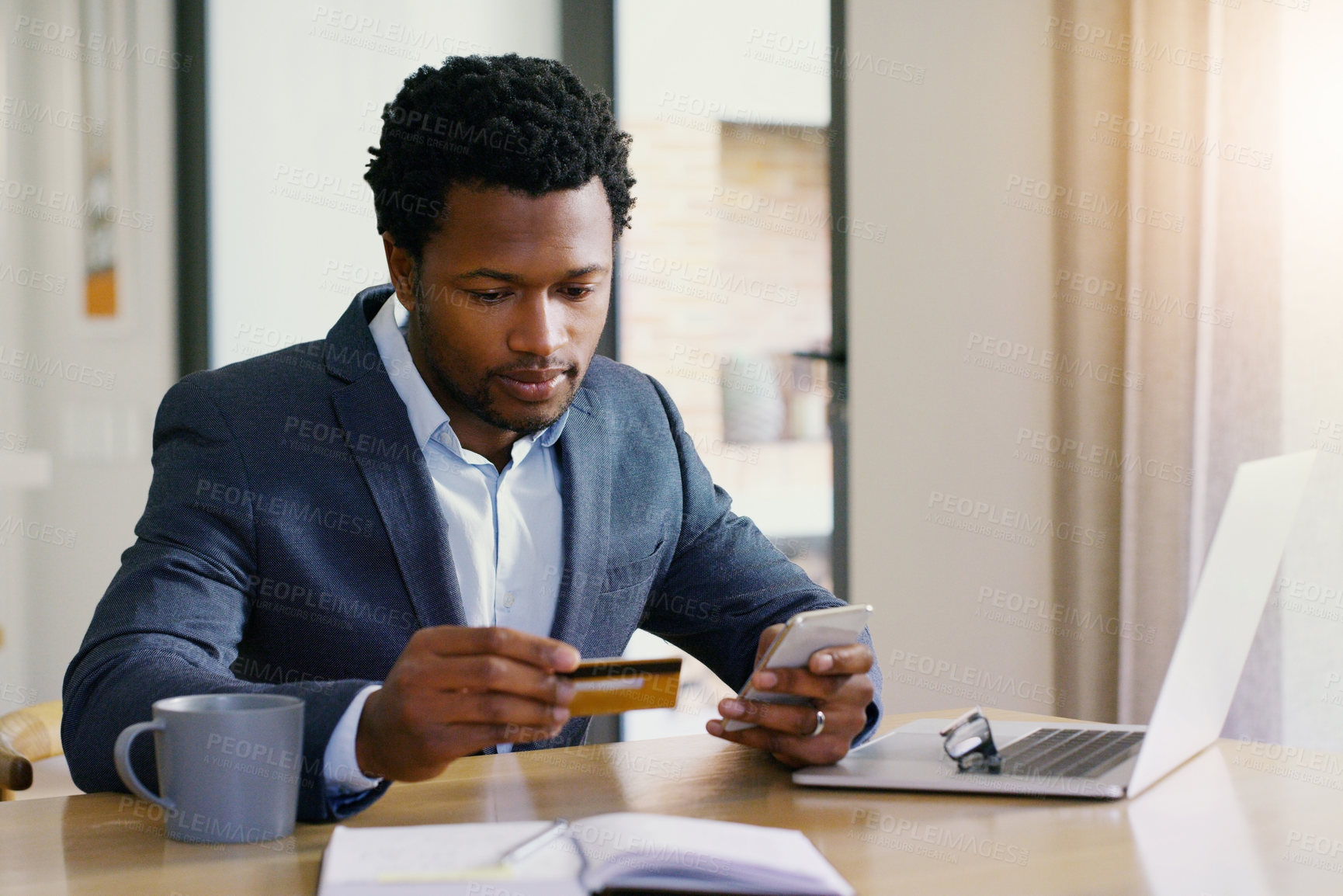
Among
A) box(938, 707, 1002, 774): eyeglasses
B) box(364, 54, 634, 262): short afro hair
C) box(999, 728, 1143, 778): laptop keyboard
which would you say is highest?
Answer: box(364, 54, 634, 262): short afro hair

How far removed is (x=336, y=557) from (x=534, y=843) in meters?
0.60

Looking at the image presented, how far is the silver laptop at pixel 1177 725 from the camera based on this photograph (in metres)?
1.05

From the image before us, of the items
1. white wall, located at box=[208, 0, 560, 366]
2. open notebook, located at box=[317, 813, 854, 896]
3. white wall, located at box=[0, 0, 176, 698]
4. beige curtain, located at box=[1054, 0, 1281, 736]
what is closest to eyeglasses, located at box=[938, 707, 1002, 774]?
open notebook, located at box=[317, 813, 854, 896]

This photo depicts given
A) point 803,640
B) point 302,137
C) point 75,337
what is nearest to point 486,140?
point 803,640

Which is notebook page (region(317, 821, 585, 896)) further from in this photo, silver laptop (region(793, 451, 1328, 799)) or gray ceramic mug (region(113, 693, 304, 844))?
silver laptop (region(793, 451, 1328, 799))

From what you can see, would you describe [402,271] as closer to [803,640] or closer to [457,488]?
[457,488]

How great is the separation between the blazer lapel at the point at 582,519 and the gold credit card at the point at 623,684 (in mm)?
495

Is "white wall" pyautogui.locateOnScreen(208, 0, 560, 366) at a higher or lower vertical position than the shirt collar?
higher

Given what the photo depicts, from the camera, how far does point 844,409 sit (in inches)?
108

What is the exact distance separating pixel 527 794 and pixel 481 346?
542mm

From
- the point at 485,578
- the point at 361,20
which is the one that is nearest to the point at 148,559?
the point at 485,578

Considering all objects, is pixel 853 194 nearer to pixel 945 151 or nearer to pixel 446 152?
pixel 945 151

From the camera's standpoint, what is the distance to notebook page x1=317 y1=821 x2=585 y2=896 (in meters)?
0.81

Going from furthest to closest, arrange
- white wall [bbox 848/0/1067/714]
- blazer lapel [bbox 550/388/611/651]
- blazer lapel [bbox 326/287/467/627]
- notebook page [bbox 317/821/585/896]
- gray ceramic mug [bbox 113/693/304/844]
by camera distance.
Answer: white wall [bbox 848/0/1067/714] → blazer lapel [bbox 550/388/611/651] → blazer lapel [bbox 326/287/467/627] → gray ceramic mug [bbox 113/693/304/844] → notebook page [bbox 317/821/585/896]
